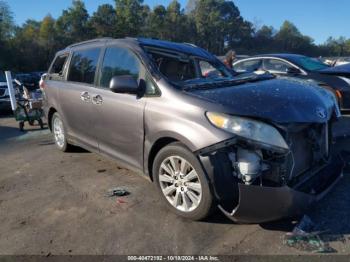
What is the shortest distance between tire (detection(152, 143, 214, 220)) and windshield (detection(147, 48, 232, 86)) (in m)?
0.88

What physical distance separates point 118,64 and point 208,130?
1876mm

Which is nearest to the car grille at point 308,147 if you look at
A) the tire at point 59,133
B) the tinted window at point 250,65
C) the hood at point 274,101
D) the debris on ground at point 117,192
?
the hood at point 274,101

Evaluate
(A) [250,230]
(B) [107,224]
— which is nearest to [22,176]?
(B) [107,224]

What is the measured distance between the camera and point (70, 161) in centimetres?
605

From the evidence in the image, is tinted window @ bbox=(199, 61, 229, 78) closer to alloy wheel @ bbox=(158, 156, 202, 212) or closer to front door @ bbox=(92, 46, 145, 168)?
front door @ bbox=(92, 46, 145, 168)

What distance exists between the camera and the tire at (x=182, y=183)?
137 inches

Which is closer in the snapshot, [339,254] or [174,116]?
[339,254]

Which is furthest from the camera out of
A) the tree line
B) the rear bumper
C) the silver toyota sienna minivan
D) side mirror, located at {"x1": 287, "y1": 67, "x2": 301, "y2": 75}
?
the tree line

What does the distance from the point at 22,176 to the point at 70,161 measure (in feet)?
2.63

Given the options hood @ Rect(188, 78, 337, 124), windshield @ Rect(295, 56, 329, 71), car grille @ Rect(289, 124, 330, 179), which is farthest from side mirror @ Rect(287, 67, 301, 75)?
car grille @ Rect(289, 124, 330, 179)

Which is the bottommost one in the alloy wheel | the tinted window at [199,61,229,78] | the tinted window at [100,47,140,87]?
the alloy wheel

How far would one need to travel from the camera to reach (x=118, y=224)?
3.81 meters

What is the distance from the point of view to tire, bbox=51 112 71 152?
625 cm

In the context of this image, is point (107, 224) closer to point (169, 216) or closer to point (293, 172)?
point (169, 216)
